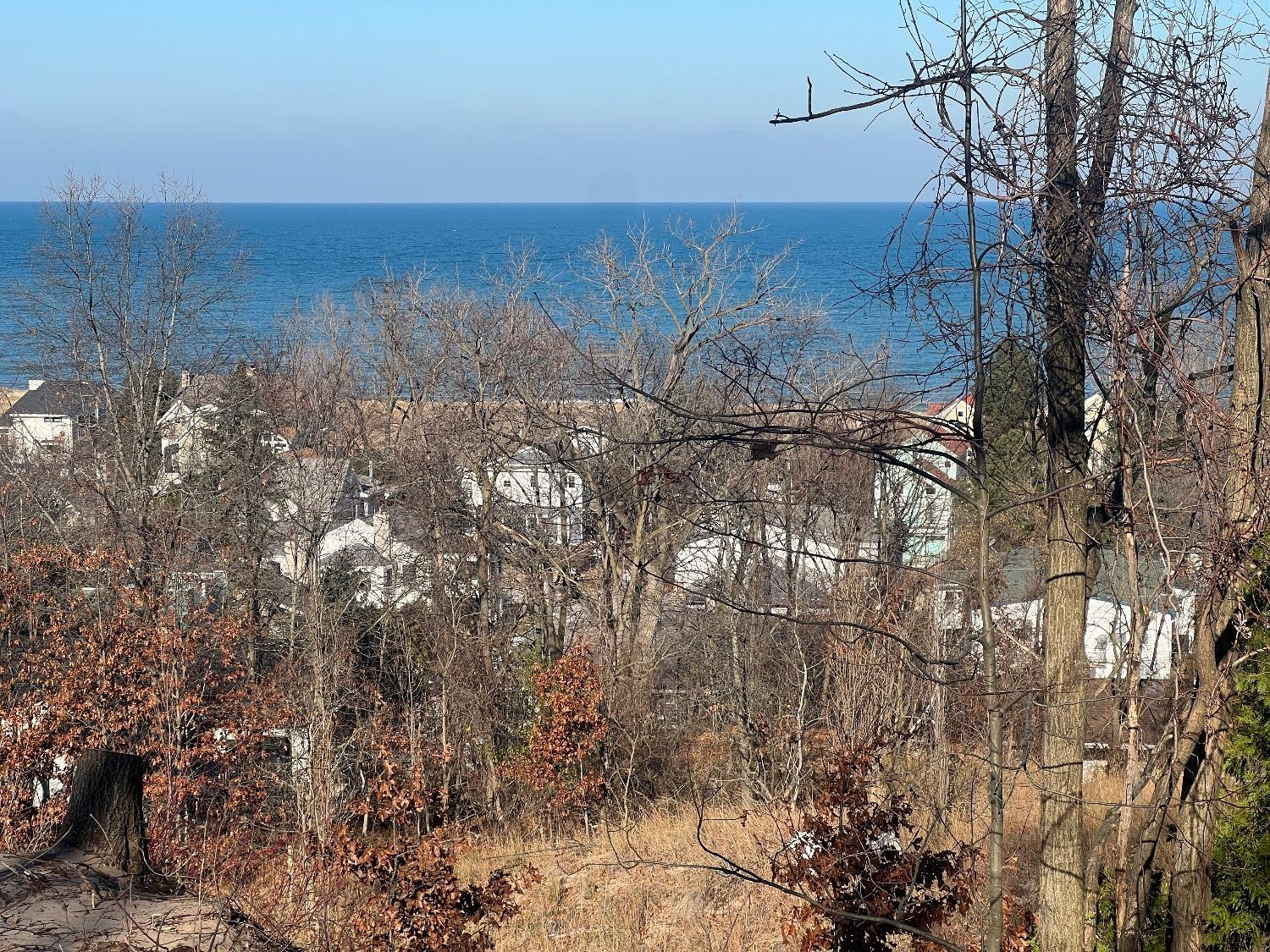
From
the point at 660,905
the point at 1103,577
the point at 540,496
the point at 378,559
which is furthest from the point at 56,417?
the point at 1103,577

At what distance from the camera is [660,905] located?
13.7m

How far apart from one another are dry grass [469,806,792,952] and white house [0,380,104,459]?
1526 cm

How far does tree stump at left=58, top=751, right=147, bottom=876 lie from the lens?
6.27 metres

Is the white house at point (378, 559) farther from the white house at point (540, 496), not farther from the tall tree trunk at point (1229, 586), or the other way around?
the tall tree trunk at point (1229, 586)

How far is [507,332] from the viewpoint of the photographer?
89.5 ft

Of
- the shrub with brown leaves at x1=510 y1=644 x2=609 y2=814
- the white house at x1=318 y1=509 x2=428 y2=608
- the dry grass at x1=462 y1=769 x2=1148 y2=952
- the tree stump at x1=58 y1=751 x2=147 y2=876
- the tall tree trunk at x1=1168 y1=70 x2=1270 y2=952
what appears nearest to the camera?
the tall tree trunk at x1=1168 y1=70 x2=1270 y2=952

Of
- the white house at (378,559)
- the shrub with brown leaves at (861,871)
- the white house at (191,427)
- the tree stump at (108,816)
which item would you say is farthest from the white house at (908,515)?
the white house at (191,427)

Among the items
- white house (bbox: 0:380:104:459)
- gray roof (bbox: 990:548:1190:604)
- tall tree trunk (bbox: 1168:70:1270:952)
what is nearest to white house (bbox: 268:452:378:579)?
white house (bbox: 0:380:104:459)

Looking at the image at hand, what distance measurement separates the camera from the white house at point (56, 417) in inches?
988

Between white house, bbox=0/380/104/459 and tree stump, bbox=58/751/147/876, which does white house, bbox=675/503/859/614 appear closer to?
tree stump, bbox=58/751/147/876

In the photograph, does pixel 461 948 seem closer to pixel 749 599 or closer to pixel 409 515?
pixel 749 599

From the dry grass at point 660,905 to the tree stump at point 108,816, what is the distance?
5.23 m

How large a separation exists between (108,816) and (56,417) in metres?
40.8

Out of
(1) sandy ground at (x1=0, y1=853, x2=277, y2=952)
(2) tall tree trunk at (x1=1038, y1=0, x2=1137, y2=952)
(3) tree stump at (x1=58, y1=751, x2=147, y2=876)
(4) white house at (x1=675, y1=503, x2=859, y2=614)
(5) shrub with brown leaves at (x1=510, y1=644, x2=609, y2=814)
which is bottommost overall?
(5) shrub with brown leaves at (x1=510, y1=644, x2=609, y2=814)
